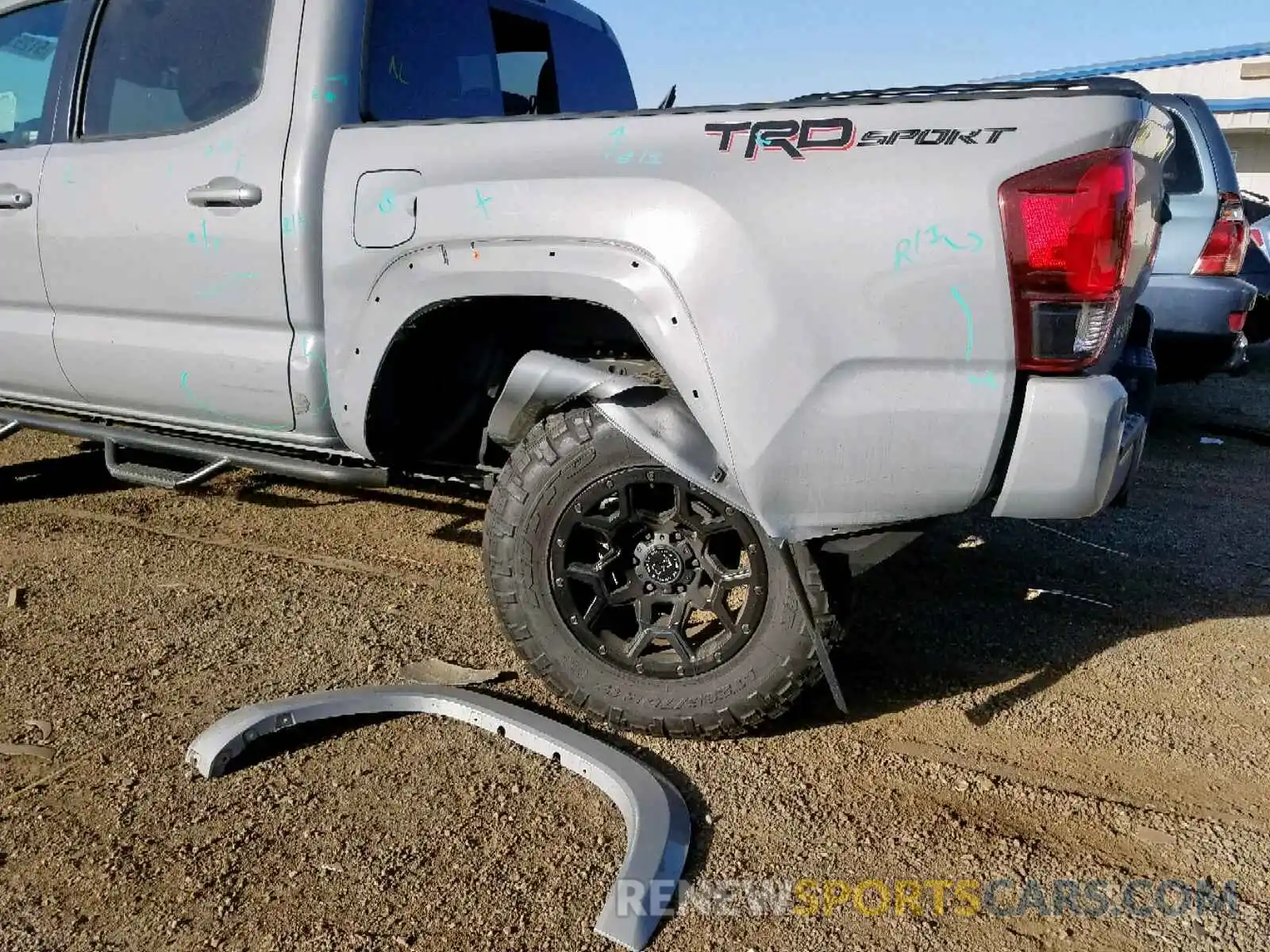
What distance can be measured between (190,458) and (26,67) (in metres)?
1.63

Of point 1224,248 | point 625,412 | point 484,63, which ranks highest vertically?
point 484,63

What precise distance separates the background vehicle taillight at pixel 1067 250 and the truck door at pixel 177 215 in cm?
195

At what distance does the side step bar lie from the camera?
3.05 m

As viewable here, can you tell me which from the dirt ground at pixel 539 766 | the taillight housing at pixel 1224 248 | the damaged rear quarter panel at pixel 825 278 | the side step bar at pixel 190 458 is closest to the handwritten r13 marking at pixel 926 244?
the damaged rear quarter panel at pixel 825 278

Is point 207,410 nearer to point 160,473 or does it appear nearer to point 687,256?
point 160,473

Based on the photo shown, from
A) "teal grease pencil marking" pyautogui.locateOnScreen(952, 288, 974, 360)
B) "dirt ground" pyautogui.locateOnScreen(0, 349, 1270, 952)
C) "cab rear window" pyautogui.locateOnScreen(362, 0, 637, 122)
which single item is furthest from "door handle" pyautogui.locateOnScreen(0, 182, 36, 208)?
"teal grease pencil marking" pyautogui.locateOnScreen(952, 288, 974, 360)

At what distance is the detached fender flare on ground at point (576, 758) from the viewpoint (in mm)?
1987

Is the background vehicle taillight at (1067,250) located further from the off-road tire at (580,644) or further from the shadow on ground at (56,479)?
the shadow on ground at (56,479)

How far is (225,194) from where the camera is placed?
2.93 metres

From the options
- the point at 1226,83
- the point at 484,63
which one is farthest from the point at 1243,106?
the point at 484,63

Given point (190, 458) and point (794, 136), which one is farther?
point (190, 458)

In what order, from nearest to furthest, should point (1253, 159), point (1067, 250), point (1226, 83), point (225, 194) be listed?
point (1067, 250), point (225, 194), point (1226, 83), point (1253, 159)

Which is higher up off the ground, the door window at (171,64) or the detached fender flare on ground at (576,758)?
the door window at (171,64)

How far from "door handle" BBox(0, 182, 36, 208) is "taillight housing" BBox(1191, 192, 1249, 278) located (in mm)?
5523
